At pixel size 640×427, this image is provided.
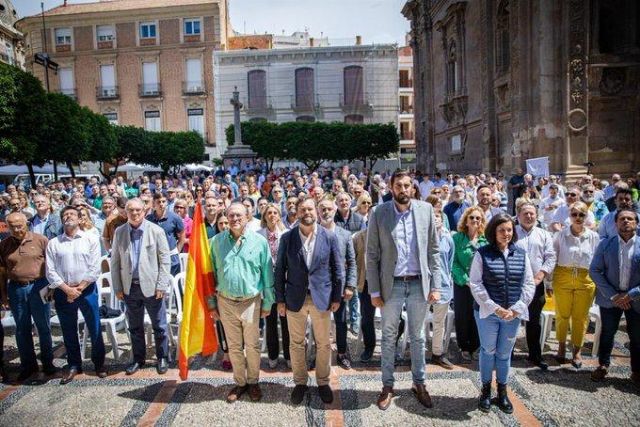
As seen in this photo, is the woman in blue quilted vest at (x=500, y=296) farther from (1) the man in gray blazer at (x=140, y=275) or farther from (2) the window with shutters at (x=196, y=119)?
(2) the window with shutters at (x=196, y=119)

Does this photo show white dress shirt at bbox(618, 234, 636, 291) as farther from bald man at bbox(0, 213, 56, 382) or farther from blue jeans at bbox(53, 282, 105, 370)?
bald man at bbox(0, 213, 56, 382)

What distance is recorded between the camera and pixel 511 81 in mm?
15219

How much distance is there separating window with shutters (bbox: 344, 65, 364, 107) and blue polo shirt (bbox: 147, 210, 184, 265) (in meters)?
33.7

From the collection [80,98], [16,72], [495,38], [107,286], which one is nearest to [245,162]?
[16,72]

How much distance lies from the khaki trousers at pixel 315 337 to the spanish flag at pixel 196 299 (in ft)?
2.67

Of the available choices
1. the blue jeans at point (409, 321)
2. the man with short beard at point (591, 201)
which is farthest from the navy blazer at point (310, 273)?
the man with short beard at point (591, 201)

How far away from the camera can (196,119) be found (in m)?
39.9

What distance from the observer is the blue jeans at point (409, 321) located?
162 inches

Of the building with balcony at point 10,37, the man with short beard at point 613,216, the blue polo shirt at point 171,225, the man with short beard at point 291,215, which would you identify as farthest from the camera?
the building with balcony at point 10,37

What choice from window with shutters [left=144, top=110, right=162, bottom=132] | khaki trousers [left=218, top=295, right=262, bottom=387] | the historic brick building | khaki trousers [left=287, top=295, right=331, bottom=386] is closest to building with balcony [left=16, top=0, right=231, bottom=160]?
window with shutters [left=144, top=110, right=162, bottom=132]

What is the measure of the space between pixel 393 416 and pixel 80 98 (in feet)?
143

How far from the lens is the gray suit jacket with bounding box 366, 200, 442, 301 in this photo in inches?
160

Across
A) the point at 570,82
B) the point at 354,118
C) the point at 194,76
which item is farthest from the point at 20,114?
the point at 354,118

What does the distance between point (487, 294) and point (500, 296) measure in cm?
11
